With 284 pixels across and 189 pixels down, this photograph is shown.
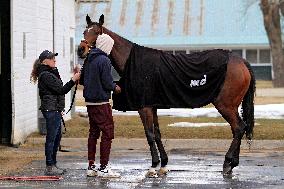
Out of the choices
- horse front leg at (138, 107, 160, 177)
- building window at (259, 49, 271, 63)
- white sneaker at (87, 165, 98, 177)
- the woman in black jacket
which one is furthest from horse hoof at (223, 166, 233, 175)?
building window at (259, 49, 271, 63)

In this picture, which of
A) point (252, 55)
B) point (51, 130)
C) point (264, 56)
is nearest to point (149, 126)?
point (51, 130)

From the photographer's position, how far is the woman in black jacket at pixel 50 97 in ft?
43.9

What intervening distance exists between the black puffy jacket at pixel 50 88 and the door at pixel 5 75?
4565 millimetres

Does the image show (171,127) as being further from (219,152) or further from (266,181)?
(266,181)

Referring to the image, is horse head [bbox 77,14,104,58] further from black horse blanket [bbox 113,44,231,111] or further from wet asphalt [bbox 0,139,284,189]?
wet asphalt [bbox 0,139,284,189]

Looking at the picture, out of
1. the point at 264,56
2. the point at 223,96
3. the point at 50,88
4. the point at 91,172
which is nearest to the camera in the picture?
the point at 91,172

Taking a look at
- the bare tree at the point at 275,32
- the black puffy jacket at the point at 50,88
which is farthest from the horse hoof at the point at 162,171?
the bare tree at the point at 275,32

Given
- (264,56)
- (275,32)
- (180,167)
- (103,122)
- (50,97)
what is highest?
(50,97)

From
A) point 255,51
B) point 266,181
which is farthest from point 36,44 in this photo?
point 255,51

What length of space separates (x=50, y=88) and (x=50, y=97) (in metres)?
0.21

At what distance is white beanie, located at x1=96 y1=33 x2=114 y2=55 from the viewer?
13062 mm

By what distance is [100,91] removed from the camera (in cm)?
1288

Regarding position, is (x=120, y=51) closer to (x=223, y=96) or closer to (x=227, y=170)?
(x=223, y=96)

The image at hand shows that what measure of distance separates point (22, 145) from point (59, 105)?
4940mm
